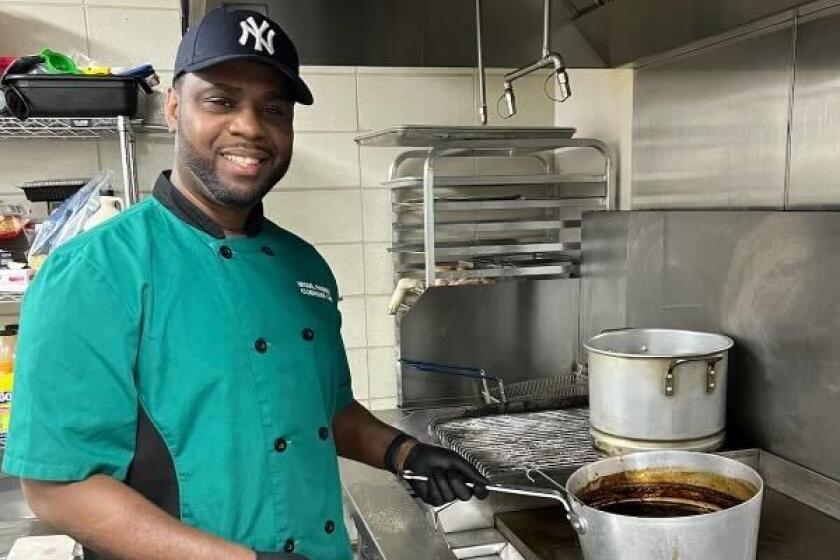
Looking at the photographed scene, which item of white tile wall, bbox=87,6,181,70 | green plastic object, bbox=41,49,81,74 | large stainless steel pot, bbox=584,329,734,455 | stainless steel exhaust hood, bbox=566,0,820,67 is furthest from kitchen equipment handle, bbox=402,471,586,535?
white tile wall, bbox=87,6,181,70

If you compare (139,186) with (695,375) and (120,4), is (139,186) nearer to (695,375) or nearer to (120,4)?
(120,4)

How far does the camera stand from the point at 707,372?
1.14 metres

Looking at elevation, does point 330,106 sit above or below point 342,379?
above

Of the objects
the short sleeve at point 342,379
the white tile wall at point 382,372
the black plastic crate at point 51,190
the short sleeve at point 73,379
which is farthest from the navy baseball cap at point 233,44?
the white tile wall at point 382,372

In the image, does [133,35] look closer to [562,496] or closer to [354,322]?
[354,322]

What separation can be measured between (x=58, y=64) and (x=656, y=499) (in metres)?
1.47

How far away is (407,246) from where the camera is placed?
1905mm

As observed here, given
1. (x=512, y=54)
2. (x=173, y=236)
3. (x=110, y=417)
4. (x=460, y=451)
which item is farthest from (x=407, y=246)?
(x=110, y=417)

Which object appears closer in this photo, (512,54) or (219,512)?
(219,512)

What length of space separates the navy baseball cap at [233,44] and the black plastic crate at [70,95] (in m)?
0.77

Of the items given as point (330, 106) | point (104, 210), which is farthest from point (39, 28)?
point (330, 106)

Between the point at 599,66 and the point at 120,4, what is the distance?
1.22 m

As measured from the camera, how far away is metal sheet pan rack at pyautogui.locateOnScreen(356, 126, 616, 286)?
1.74 meters

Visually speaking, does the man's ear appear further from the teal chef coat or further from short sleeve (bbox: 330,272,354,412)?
short sleeve (bbox: 330,272,354,412)
